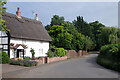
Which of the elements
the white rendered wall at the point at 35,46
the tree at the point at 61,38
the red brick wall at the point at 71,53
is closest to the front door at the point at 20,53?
the white rendered wall at the point at 35,46

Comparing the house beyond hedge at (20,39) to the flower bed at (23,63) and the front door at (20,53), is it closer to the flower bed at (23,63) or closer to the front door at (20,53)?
the front door at (20,53)

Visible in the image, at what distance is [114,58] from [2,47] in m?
15.2

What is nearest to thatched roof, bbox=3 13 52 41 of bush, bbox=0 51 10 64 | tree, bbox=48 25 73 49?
bush, bbox=0 51 10 64

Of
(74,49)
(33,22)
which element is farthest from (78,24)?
(33,22)

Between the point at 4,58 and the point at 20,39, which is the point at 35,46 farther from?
the point at 4,58

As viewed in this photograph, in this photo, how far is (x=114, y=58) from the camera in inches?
564

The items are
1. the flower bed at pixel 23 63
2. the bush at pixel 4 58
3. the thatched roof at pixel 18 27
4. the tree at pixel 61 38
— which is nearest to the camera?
the flower bed at pixel 23 63

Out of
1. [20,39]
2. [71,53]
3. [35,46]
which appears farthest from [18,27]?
[71,53]

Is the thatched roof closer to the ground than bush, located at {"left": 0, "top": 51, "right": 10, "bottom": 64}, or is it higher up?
higher up

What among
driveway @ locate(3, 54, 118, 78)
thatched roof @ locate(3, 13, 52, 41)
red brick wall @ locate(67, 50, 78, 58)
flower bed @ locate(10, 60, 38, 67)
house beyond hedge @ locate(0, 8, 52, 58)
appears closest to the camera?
driveway @ locate(3, 54, 118, 78)

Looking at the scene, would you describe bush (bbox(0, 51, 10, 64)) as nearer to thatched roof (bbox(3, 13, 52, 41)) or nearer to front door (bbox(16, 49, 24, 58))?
thatched roof (bbox(3, 13, 52, 41))

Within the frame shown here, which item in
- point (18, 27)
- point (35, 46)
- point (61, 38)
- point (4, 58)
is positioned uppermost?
point (18, 27)

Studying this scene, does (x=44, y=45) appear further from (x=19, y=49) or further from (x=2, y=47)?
(x=2, y=47)

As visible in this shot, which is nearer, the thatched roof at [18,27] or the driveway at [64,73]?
the driveway at [64,73]
